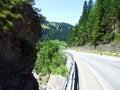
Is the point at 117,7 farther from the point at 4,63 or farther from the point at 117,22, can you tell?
the point at 4,63

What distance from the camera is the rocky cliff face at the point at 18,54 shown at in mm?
10828

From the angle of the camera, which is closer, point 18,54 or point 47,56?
point 18,54

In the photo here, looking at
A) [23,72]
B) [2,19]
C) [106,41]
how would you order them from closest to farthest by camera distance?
[2,19] < [23,72] < [106,41]

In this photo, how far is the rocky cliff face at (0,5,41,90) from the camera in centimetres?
1083

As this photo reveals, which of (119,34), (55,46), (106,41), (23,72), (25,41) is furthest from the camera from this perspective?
(106,41)

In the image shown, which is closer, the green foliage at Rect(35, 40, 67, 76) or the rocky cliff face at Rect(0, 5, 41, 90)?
the rocky cliff face at Rect(0, 5, 41, 90)

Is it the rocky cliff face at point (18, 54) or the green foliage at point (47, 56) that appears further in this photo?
the green foliage at point (47, 56)

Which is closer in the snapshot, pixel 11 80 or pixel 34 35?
pixel 11 80

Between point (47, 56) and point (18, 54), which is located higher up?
point (18, 54)

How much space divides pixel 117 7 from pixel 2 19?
213ft

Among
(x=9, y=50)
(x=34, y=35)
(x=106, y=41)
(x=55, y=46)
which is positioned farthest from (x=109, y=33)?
(x=9, y=50)

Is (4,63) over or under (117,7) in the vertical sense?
under

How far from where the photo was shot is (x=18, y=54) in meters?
12.0

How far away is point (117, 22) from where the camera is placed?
7550cm
